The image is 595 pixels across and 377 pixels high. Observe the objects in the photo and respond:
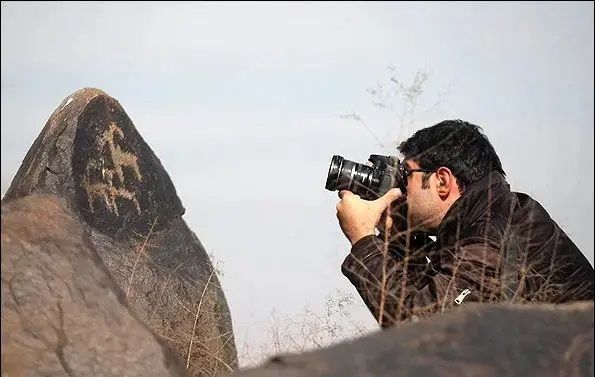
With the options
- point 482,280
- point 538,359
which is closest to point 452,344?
point 538,359

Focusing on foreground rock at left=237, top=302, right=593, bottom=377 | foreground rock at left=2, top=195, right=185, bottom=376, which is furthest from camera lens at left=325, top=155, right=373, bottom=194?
foreground rock at left=237, top=302, right=593, bottom=377

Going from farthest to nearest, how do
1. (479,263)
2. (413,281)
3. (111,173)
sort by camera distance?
(111,173) → (413,281) → (479,263)

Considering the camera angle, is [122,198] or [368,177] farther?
[122,198]

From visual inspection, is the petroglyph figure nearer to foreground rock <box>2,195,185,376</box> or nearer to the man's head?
the man's head

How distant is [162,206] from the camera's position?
693cm

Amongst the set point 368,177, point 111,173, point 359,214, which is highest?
point 111,173

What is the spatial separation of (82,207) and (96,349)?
389 centimetres

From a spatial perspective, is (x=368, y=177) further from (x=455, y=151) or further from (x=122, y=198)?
(x=122, y=198)

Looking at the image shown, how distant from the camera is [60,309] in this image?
8.38ft

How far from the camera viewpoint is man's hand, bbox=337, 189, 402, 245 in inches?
140

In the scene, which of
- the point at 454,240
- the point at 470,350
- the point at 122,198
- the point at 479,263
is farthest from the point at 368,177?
the point at 122,198

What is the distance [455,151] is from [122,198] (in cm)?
341

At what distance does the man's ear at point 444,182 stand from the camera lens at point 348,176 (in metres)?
0.29

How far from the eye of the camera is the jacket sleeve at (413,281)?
3254 millimetres
